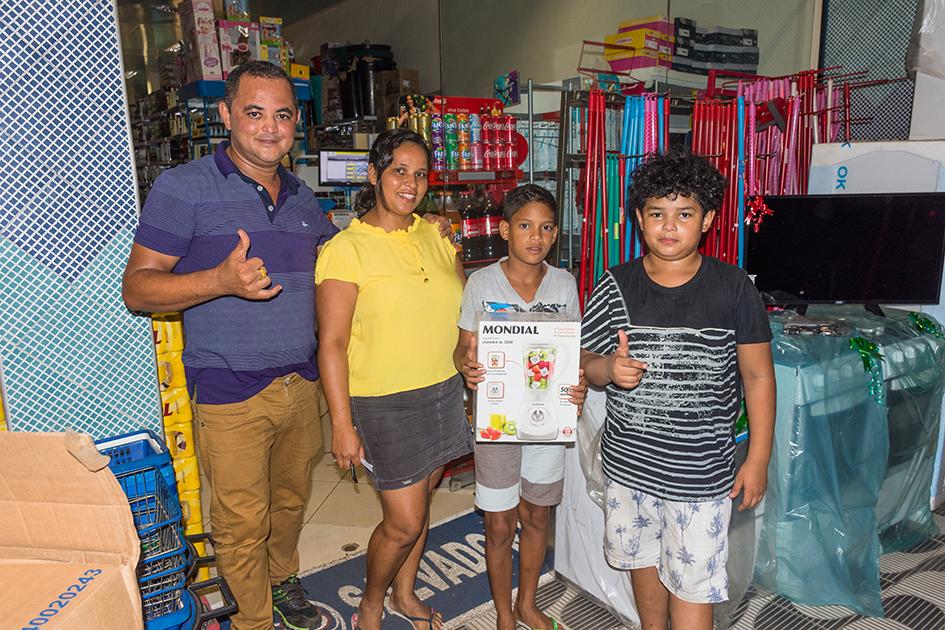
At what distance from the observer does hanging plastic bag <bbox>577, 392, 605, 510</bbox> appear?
226cm

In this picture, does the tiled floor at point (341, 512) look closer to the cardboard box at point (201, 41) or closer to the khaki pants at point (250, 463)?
the khaki pants at point (250, 463)

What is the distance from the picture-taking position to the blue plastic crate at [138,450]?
1.63m

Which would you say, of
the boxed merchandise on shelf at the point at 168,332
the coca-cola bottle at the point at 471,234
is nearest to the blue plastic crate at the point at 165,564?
the boxed merchandise on shelf at the point at 168,332

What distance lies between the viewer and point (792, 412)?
235cm

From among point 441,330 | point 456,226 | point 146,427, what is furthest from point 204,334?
point 456,226

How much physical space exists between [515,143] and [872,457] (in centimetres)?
210

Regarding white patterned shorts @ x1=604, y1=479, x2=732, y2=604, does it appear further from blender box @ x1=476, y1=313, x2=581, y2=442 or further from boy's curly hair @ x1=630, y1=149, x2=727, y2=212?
boy's curly hair @ x1=630, y1=149, x2=727, y2=212

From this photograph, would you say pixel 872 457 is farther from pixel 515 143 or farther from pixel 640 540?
pixel 515 143

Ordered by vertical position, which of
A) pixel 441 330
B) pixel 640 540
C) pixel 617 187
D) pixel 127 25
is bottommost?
pixel 640 540

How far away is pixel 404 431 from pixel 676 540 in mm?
806

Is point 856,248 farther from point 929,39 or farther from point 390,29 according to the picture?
point 390,29

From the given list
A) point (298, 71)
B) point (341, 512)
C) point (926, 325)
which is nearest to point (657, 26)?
point (926, 325)

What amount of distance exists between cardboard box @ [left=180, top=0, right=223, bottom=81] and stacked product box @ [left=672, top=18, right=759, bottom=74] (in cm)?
375

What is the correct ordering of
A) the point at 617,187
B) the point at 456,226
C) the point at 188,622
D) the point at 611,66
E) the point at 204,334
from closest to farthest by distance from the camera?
1. the point at 188,622
2. the point at 204,334
3. the point at 617,187
4. the point at 456,226
5. the point at 611,66
